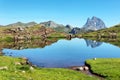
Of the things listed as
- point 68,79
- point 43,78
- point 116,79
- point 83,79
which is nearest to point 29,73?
point 43,78

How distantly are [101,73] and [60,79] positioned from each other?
18.8m

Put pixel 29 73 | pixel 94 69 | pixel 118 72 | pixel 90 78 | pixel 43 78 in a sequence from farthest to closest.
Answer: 1. pixel 94 69
2. pixel 118 72
3. pixel 90 78
4. pixel 29 73
5. pixel 43 78

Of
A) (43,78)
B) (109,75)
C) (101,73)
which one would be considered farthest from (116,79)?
(43,78)

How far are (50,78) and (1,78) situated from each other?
1658 cm

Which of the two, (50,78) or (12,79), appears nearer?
(12,79)

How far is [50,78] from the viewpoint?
57.1 meters

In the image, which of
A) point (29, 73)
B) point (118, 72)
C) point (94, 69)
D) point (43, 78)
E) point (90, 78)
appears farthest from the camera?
point (94, 69)

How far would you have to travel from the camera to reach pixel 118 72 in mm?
68438

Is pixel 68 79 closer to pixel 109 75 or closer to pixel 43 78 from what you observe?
pixel 43 78

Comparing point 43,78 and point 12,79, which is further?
point 43,78

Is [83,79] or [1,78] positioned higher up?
[1,78]

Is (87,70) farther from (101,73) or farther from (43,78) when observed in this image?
(43,78)

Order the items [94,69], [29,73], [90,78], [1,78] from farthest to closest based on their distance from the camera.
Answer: [94,69] < [90,78] < [29,73] < [1,78]

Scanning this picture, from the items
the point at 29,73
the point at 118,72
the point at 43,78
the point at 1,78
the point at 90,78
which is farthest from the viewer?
the point at 118,72
